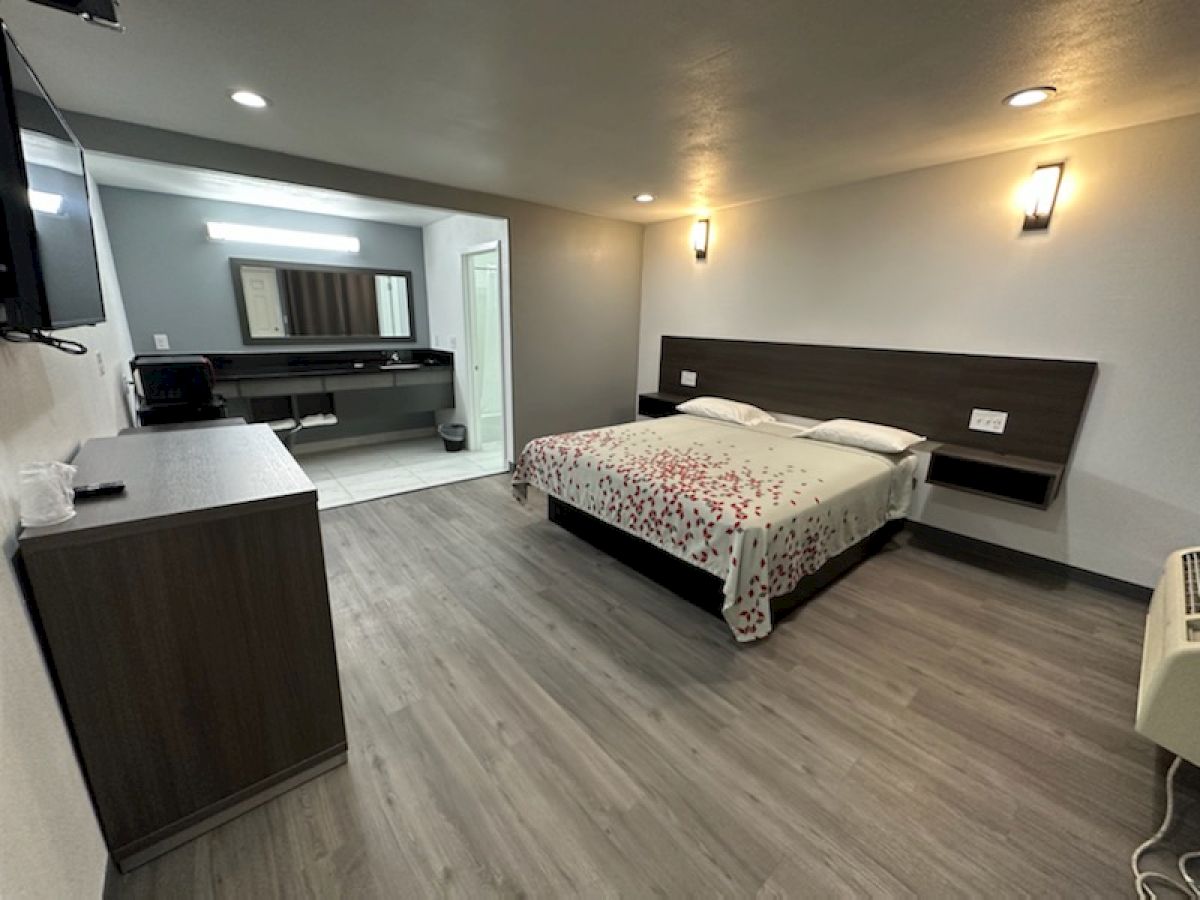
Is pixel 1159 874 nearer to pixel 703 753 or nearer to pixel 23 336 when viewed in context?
pixel 703 753

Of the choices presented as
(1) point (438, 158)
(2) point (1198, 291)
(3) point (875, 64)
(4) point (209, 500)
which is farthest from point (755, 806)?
(1) point (438, 158)

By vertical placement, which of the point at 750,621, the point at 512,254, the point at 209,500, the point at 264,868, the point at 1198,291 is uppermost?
the point at 512,254

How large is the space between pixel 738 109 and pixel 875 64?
55 centimetres

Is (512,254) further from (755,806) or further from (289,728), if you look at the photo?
(755,806)

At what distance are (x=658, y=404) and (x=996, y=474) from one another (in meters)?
2.58

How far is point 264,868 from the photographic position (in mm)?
1286

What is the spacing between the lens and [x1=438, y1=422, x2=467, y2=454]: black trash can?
5.09 m

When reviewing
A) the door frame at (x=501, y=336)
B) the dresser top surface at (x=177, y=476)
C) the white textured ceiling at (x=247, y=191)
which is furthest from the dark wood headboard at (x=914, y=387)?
the dresser top surface at (x=177, y=476)

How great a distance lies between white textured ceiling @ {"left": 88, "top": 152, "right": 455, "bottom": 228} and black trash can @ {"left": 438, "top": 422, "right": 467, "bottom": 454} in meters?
2.08

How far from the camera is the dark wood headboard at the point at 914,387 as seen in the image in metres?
2.64

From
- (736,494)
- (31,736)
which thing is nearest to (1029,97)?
(736,494)

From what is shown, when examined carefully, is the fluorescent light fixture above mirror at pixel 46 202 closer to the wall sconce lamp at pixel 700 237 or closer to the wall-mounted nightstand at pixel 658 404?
the wall-mounted nightstand at pixel 658 404

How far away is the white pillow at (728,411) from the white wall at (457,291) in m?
1.61

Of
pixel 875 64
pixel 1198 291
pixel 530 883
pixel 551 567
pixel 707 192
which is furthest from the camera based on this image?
pixel 707 192
